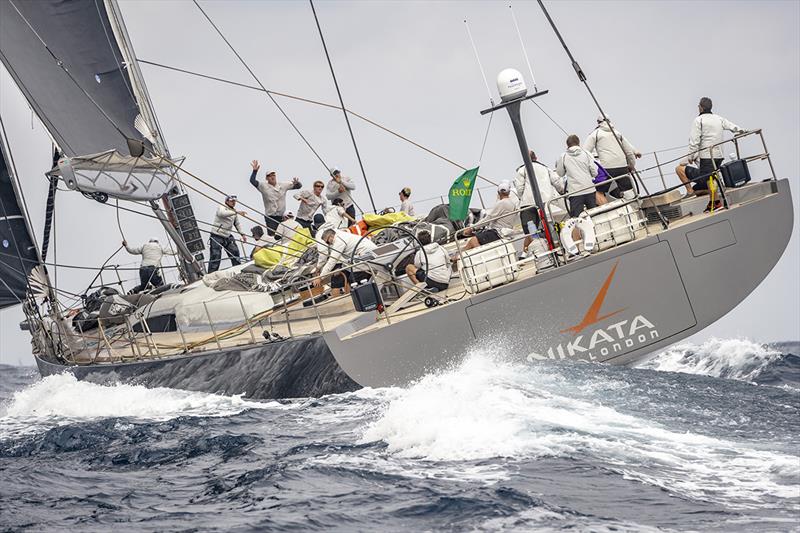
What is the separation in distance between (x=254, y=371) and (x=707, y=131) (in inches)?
204

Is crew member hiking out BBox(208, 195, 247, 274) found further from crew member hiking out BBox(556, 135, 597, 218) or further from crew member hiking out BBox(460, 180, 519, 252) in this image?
crew member hiking out BBox(556, 135, 597, 218)

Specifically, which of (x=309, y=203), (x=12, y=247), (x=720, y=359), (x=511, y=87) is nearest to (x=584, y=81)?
(x=511, y=87)

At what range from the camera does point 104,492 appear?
28.9 ft

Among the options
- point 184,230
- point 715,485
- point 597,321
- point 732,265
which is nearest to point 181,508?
point 715,485

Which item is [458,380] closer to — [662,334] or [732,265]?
[662,334]

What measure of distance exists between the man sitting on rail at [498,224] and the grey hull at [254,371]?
2347 mm

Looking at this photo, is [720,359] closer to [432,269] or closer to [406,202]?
[432,269]

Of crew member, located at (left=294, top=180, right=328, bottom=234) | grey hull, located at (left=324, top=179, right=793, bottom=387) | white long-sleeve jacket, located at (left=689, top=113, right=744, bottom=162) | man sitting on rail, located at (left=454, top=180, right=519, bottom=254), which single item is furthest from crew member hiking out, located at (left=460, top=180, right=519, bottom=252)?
crew member, located at (left=294, top=180, right=328, bottom=234)

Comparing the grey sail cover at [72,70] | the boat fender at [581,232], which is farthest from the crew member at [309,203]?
the boat fender at [581,232]

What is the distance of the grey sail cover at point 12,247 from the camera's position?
15266mm

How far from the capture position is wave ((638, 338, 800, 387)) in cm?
1186

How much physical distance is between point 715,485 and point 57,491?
15.9 feet

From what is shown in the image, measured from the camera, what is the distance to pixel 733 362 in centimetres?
1229

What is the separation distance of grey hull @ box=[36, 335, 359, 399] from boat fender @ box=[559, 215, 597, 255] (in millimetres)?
2267
